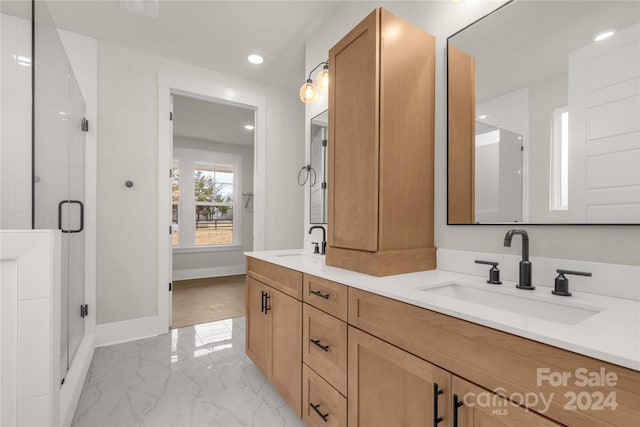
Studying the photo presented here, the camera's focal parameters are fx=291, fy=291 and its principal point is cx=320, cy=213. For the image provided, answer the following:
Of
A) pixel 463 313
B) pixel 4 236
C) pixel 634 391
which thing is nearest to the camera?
pixel 634 391

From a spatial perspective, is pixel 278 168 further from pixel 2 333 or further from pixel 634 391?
pixel 634 391

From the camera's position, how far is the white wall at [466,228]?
949mm

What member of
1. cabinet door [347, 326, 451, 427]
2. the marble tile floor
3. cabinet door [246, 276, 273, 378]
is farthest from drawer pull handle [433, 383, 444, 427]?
cabinet door [246, 276, 273, 378]

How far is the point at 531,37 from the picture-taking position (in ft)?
3.76

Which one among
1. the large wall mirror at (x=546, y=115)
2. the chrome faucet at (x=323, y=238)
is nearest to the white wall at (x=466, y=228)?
the large wall mirror at (x=546, y=115)

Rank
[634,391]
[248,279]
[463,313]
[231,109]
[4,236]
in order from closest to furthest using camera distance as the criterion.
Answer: [634,391] → [463,313] → [4,236] → [248,279] → [231,109]

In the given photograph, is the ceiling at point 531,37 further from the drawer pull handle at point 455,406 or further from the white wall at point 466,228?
the drawer pull handle at point 455,406

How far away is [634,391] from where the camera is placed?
500 mm

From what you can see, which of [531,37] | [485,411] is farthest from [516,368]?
[531,37]

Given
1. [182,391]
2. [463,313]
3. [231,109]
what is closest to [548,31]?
[463,313]

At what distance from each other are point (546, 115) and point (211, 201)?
520 centimetres

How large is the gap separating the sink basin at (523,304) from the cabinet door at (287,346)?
72 cm

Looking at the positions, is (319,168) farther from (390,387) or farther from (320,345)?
(390,387)

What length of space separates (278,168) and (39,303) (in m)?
2.56
